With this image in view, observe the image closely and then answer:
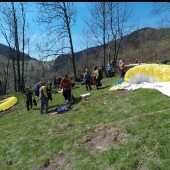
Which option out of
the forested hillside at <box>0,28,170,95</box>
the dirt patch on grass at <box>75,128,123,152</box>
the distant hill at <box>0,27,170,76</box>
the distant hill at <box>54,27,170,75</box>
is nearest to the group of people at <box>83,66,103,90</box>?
the dirt patch on grass at <box>75,128,123,152</box>

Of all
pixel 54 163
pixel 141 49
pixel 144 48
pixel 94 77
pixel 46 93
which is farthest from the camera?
pixel 144 48

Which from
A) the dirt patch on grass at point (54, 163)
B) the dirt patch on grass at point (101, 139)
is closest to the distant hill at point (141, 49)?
the dirt patch on grass at point (101, 139)

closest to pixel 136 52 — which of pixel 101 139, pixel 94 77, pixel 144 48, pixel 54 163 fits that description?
pixel 144 48

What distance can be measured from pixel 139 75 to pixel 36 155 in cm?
921

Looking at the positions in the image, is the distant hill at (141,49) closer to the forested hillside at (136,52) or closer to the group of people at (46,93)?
the forested hillside at (136,52)

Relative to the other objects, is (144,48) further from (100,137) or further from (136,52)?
(100,137)

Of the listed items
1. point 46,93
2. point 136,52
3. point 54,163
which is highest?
point 136,52

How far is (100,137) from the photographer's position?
1088cm

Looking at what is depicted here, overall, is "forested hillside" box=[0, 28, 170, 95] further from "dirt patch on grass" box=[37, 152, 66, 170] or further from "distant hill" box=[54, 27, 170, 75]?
"dirt patch on grass" box=[37, 152, 66, 170]

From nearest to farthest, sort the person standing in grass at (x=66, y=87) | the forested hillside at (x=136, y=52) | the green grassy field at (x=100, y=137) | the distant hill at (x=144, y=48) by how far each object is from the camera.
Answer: the green grassy field at (x=100, y=137) → the person standing in grass at (x=66, y=87) → the distant hill at (x=144, y=48) → the forested hillside at (x=136, y=52)

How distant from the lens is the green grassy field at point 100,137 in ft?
29.0

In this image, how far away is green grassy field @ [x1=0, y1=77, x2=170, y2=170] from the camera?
8.84 m

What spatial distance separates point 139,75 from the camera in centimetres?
1841

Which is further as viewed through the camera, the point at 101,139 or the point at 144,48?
the point at 144,48
